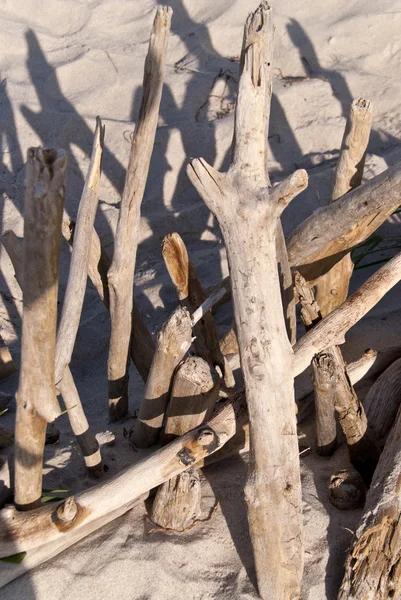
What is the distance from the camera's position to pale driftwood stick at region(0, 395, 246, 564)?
2.46 meters

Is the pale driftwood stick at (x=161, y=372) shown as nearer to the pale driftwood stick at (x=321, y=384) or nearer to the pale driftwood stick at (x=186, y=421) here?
the pale driftwood stick at (x=186, y=421)

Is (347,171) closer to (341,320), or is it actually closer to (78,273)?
(341,320)

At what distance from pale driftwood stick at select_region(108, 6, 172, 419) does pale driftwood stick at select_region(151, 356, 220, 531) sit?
1.64ft

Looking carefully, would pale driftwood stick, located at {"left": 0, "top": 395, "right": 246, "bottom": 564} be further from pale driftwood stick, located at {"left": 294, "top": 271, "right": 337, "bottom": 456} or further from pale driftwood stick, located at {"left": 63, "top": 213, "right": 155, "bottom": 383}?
pale driftwood stick, located at {"left": 63, "top": 213, "right": 155, "bottom": 383}

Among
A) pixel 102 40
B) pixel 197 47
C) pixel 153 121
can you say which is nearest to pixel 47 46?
pixel 102 40

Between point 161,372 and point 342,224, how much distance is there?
112 centimetres

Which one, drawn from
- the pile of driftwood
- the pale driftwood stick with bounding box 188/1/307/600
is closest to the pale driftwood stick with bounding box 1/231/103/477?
the pile of driftwood

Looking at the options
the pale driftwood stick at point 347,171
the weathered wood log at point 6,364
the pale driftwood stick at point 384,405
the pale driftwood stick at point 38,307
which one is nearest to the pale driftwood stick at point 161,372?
the pale driftwood stick at point 38,307

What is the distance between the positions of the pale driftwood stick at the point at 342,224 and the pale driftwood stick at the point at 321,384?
A: 1.69 feet

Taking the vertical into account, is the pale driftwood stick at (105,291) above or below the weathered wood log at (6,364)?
above

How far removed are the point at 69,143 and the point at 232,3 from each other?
2.07m

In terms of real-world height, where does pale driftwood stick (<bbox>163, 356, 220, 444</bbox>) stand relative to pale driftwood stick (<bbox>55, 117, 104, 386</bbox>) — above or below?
below

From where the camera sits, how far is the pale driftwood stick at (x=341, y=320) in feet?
8.68

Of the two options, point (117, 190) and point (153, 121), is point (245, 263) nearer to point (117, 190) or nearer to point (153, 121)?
point (153, 121)
